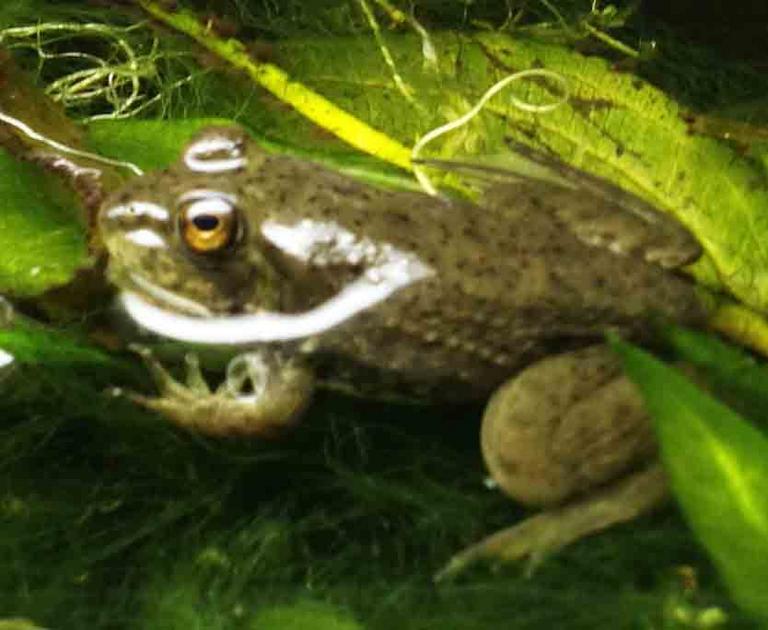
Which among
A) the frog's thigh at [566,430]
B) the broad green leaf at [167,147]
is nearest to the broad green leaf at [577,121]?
the broad green leaf at [167,147]

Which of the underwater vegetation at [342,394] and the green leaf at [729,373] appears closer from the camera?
the green leaf at [729,373]

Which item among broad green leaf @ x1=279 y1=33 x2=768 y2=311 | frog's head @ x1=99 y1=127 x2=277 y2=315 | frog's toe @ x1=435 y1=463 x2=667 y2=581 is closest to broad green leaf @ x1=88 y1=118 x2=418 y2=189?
broad green leaf @ x1=279 y1=33 x2=768 y2=311

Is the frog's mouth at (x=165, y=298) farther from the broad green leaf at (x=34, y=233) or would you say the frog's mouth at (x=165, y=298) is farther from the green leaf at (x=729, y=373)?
the green leaf at (x=729, y=373)

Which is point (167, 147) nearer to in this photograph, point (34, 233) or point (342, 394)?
point (34, 233)

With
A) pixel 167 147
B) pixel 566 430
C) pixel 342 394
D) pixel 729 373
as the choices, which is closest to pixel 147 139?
pixel 167 147

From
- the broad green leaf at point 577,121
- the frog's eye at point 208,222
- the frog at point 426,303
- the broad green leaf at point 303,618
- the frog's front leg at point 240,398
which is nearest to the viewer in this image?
the broad green leaf at point 303,618
